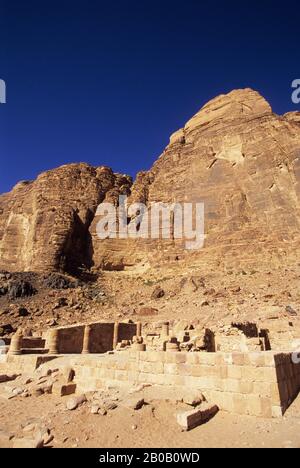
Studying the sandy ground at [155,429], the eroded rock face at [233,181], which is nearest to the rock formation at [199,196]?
the eroded rock face at [233,181]

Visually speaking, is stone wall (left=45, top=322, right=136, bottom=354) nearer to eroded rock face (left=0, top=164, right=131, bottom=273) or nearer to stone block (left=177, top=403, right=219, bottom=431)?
stone block (left=177, top=403, right=219, bottom=431)

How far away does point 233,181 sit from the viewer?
4491cm

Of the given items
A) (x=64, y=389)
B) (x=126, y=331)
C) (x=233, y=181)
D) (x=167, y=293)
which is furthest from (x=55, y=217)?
(x=64, y=389)

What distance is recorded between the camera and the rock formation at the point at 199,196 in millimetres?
40625

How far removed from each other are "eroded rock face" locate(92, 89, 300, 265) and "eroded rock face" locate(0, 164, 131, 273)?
468 centimetres

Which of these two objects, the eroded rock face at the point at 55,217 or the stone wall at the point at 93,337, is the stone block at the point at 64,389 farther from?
the eroded rock face at the point at 55,217

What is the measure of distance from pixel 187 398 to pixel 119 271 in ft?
141

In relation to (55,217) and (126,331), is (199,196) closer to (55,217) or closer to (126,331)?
(55,217)

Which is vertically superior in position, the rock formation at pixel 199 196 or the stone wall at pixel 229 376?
the rock formation at pixel 199 196

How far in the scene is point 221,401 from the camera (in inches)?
304

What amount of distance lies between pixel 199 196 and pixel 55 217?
2278cm

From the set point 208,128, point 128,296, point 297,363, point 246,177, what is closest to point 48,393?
point 297,363

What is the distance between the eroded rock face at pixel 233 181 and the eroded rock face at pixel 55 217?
184 inches

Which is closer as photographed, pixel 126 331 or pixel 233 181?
pixel 126 331
